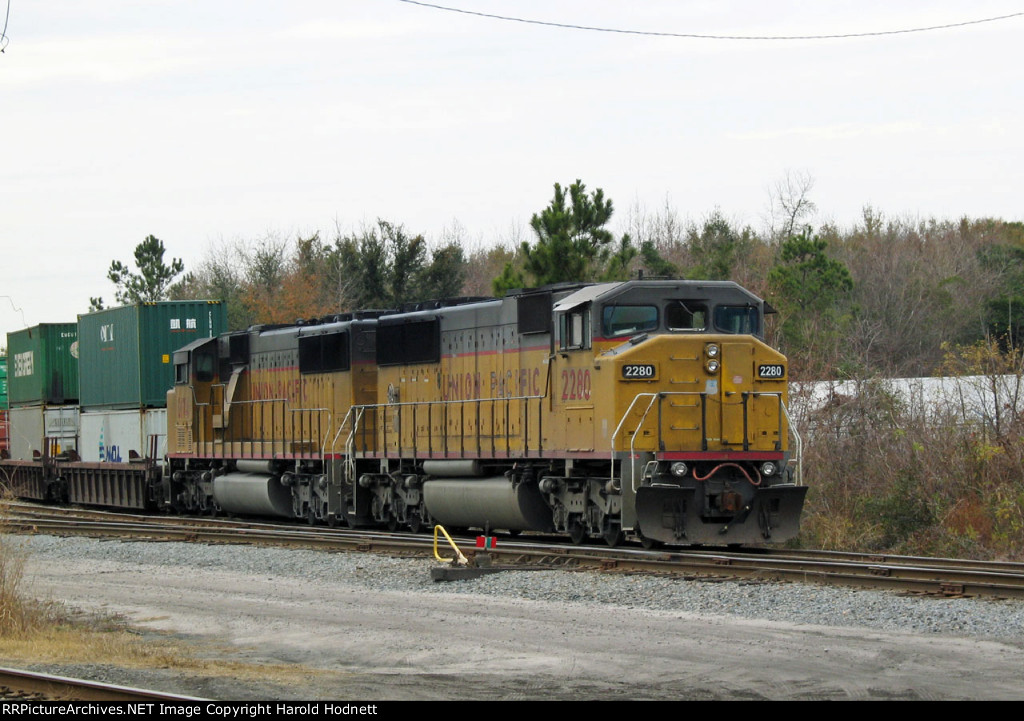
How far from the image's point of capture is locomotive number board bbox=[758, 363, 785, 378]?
51.4 feet

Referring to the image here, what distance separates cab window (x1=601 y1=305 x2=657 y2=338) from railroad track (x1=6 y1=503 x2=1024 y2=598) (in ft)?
8.54

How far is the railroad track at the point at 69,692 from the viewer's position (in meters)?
7.32

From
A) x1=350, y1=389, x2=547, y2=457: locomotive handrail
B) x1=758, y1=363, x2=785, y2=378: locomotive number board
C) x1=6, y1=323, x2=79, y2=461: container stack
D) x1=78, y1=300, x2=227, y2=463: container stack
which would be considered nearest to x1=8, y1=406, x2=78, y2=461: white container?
x1=6, y1=323, x2=79, y2=461: container stack

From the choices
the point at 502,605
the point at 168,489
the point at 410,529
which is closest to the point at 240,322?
the point at 168,489

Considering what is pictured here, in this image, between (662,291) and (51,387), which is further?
(51,387)

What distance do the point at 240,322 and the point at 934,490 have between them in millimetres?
39134

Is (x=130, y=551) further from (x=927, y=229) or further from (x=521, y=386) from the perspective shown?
(x=927, y=229)

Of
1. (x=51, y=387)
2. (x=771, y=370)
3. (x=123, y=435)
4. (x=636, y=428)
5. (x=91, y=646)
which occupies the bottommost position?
(x=91, y=646)

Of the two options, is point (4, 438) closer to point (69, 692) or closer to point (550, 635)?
point (550, 635)

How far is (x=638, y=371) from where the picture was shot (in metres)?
15.2

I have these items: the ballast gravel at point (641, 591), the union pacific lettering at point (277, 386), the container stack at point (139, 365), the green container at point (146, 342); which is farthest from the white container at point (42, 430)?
the ballast gravel at point (641, 591)

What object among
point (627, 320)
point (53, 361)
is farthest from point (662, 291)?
point (53, 361)

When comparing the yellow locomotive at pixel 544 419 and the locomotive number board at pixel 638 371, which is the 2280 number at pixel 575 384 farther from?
the locomotive number board at pixel 638 371

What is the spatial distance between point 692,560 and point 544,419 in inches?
136
